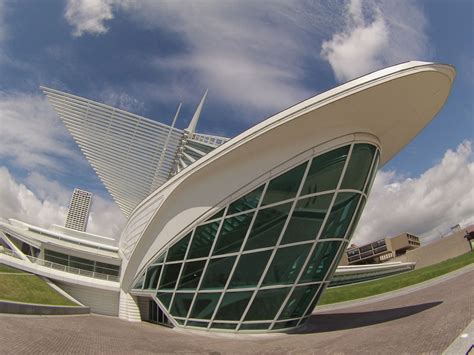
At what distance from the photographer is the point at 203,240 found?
15.8 m

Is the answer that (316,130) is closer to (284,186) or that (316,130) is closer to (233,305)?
(284,186)

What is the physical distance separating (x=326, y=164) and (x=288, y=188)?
221 cm

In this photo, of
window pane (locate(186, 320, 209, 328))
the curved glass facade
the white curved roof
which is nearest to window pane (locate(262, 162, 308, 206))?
the curved glass facade

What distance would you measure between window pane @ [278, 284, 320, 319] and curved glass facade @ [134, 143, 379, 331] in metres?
0.04

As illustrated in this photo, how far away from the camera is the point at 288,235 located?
14.4 m

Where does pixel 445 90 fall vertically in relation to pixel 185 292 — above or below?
above

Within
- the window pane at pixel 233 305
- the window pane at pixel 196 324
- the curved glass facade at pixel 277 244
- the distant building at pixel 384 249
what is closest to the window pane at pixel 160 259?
the curved glass facade at pixel 277 244

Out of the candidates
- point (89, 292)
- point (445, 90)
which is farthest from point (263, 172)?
point (89, 292)

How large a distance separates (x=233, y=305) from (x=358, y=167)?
9468 mm

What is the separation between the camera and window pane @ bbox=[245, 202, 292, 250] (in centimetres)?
1438

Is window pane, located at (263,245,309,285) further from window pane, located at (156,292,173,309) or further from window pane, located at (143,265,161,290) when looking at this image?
window pane, located at (143,265,161,290)

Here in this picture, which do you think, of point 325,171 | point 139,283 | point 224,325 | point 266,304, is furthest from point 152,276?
point 325,171

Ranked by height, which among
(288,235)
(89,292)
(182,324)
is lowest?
(182,324)

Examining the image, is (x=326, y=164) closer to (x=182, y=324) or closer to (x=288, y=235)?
(x=288, y=235)
